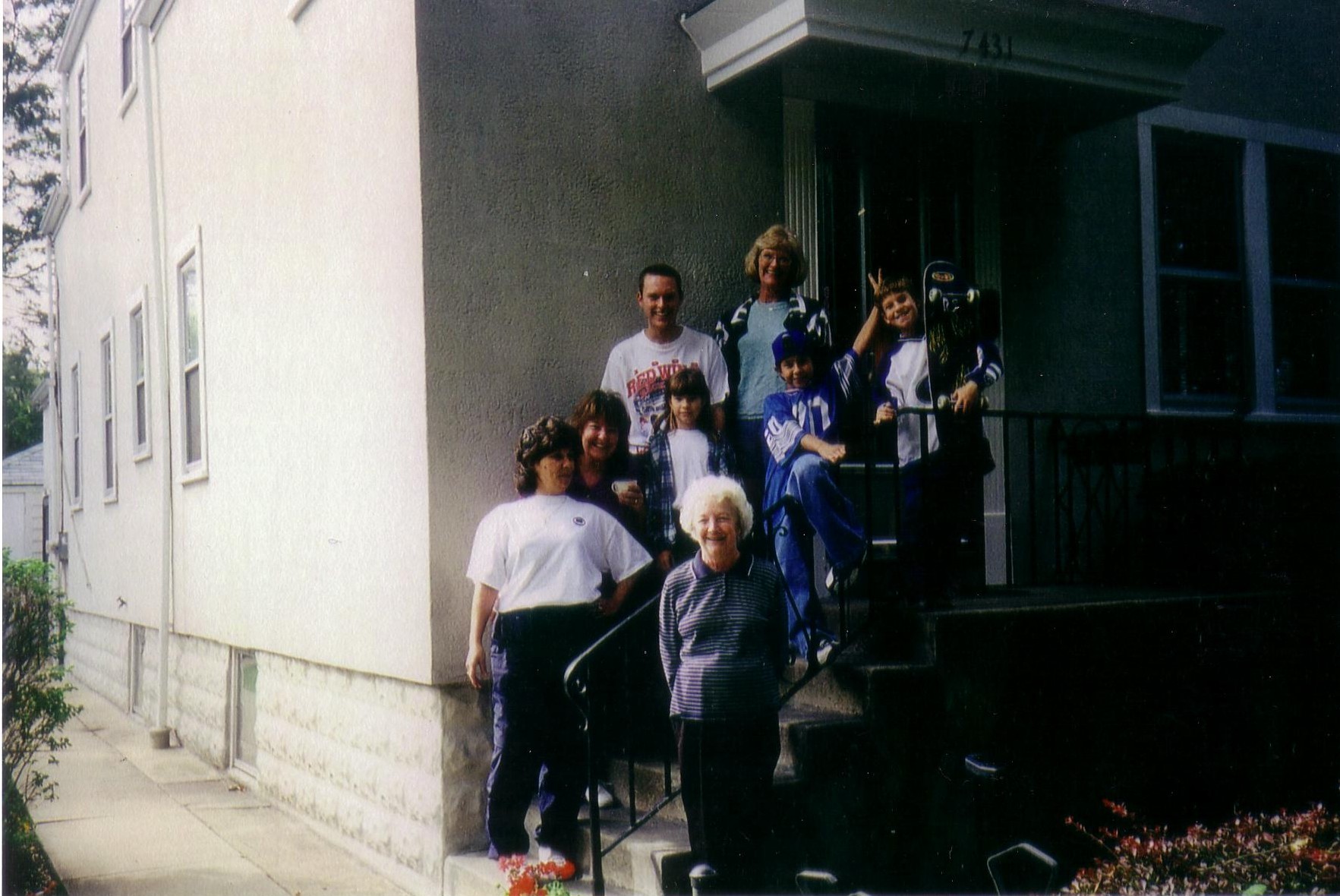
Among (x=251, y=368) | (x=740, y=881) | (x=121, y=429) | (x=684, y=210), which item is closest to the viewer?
(x=740, y=881)

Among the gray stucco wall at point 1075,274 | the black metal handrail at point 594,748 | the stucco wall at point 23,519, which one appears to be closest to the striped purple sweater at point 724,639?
the black metal handrail at point 594,748

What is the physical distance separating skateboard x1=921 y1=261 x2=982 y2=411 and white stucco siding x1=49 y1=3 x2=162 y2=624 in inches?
247

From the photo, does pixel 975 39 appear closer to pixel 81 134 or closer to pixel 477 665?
pixel 477 665

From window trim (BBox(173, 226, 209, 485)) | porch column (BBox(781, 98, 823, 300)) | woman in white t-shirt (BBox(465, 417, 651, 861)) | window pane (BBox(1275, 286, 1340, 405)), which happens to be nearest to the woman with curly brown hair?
woman in white t-shirt (BBox(465, 417, 651, 861))

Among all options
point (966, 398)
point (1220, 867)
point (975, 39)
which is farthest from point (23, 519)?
point (1220, 867)

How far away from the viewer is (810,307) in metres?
5.36

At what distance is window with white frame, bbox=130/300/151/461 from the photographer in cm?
985

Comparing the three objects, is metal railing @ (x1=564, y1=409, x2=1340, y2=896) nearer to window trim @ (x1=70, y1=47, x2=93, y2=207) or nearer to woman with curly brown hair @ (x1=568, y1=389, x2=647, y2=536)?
woman with curly brown hair @ (x1=568, y1=389, x2=647, y2=536)

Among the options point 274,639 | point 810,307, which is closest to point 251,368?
point 274,639

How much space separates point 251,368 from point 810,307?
153 inches

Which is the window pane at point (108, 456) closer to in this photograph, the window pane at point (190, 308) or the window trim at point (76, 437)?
the window trim at point (76, 437)

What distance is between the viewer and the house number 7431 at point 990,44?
593 centimetres

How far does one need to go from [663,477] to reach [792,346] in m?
0.74

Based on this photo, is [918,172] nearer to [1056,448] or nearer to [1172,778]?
[1056,448]
